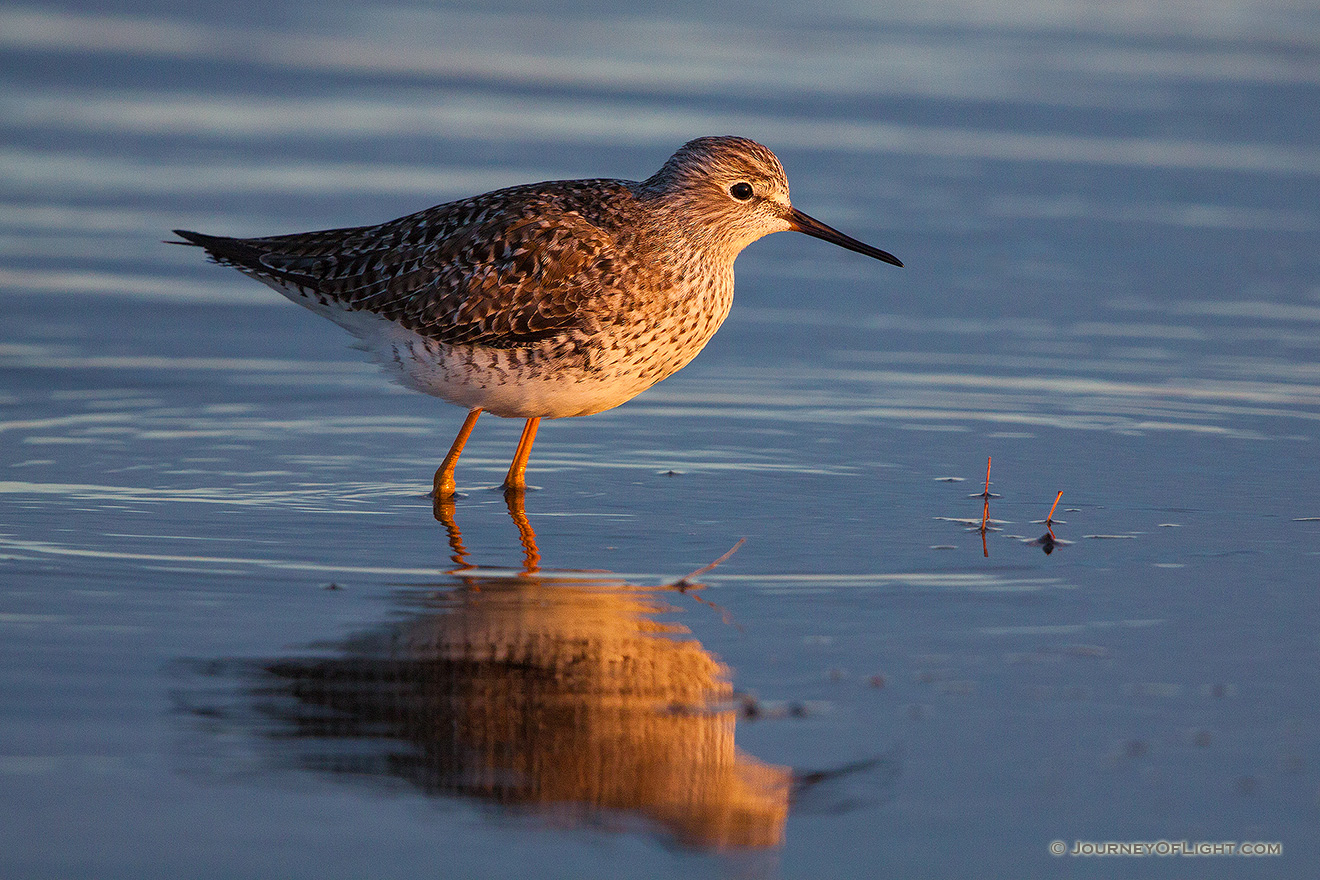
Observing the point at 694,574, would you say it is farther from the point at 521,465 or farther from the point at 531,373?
the point at 521,465

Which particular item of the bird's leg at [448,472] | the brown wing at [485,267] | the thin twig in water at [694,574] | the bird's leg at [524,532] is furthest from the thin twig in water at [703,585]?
the bird's leg at [448,472]

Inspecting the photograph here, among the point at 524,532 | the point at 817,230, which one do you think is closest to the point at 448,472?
the point at 524,532

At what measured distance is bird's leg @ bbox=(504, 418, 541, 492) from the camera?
7.84 meters

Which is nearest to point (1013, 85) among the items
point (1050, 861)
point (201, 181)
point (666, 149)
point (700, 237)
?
point (666, 149)

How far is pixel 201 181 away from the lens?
13250mm

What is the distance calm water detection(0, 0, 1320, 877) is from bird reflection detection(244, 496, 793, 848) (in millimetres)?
17

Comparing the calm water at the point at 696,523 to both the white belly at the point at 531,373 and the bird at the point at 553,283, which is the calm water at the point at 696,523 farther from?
the bird at the point at 553,283

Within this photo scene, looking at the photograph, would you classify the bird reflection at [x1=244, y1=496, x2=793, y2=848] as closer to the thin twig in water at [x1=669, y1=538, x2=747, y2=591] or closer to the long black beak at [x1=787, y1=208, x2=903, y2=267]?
the thin twig in water at [x1=669, y1=538, x2=747, y2=591]

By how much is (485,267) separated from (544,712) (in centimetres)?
322

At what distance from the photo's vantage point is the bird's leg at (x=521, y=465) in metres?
7.84

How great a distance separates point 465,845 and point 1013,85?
14674 millimetres

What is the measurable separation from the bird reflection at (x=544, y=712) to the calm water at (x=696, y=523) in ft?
0.06

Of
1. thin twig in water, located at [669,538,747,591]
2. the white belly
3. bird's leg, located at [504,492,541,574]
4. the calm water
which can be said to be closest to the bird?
the white belly

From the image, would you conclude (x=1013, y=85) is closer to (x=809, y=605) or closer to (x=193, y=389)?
(x=193, y=389)
